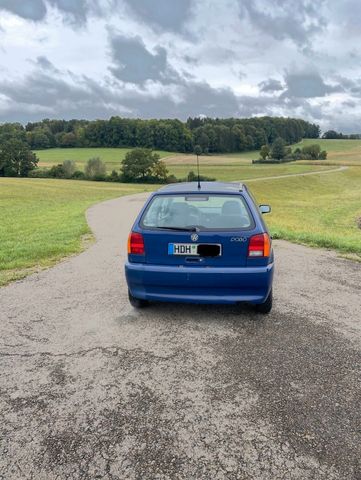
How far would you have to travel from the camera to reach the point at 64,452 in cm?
246

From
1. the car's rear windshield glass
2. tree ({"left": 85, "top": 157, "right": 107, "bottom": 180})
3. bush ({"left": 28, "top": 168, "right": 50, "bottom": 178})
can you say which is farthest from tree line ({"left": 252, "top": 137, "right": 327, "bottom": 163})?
the car's rear windshield glass

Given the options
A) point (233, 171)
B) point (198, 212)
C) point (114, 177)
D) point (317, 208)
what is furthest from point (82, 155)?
point (198, 212)

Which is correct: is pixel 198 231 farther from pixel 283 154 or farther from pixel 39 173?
pixel 283 154

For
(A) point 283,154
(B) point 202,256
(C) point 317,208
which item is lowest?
(C) point 317,208

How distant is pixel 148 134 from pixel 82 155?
58.8 ft

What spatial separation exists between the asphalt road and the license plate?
33.2 inches

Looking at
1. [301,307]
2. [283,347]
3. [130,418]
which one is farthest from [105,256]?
[130,418]

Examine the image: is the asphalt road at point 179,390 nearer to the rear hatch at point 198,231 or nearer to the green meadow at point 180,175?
the rear hatch at point 198,231

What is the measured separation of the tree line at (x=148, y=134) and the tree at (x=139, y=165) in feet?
72.4

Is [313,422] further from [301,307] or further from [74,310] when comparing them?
[74,310]

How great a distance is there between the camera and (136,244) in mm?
4398

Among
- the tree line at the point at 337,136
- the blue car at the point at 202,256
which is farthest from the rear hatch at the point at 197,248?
the tree line at the point at 337,136

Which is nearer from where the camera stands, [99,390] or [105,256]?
[99,390]

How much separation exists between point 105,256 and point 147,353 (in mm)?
4693
